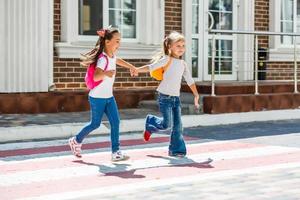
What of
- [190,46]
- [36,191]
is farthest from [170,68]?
[190,46]

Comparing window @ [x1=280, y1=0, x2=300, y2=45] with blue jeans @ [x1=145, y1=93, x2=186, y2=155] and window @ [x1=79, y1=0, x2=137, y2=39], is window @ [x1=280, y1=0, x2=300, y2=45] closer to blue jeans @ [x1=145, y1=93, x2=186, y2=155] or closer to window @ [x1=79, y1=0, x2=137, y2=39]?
window @ [x1=79, y1=0, x2=137, y2=39]

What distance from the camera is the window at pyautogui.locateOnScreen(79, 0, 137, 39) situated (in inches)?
514

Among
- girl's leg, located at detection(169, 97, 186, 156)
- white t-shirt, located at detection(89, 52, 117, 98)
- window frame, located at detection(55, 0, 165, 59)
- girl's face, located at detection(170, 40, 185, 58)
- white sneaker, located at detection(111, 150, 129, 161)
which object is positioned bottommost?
white sneaker, located at detection(111, 150, 129, 161)

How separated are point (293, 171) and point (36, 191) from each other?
286 cm

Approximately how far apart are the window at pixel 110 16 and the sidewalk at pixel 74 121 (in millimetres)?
1882

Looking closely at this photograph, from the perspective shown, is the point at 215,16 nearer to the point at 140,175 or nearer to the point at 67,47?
the point at 67,47

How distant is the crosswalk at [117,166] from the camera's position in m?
6.24

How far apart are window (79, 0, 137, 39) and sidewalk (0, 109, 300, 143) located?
6.18ft

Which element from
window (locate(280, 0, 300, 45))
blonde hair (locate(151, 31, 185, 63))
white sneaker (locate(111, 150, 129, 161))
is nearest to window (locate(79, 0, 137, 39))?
window (locate(280, 0, 300, 45))

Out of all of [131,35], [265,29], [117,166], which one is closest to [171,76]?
[117,166]

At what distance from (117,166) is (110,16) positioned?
6.55m

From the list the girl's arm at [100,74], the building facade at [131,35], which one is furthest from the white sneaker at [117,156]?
the building facade at [131,35]

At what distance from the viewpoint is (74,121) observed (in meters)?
10.7

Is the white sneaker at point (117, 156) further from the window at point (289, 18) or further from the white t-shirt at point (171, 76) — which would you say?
the window at point (289, 18)
